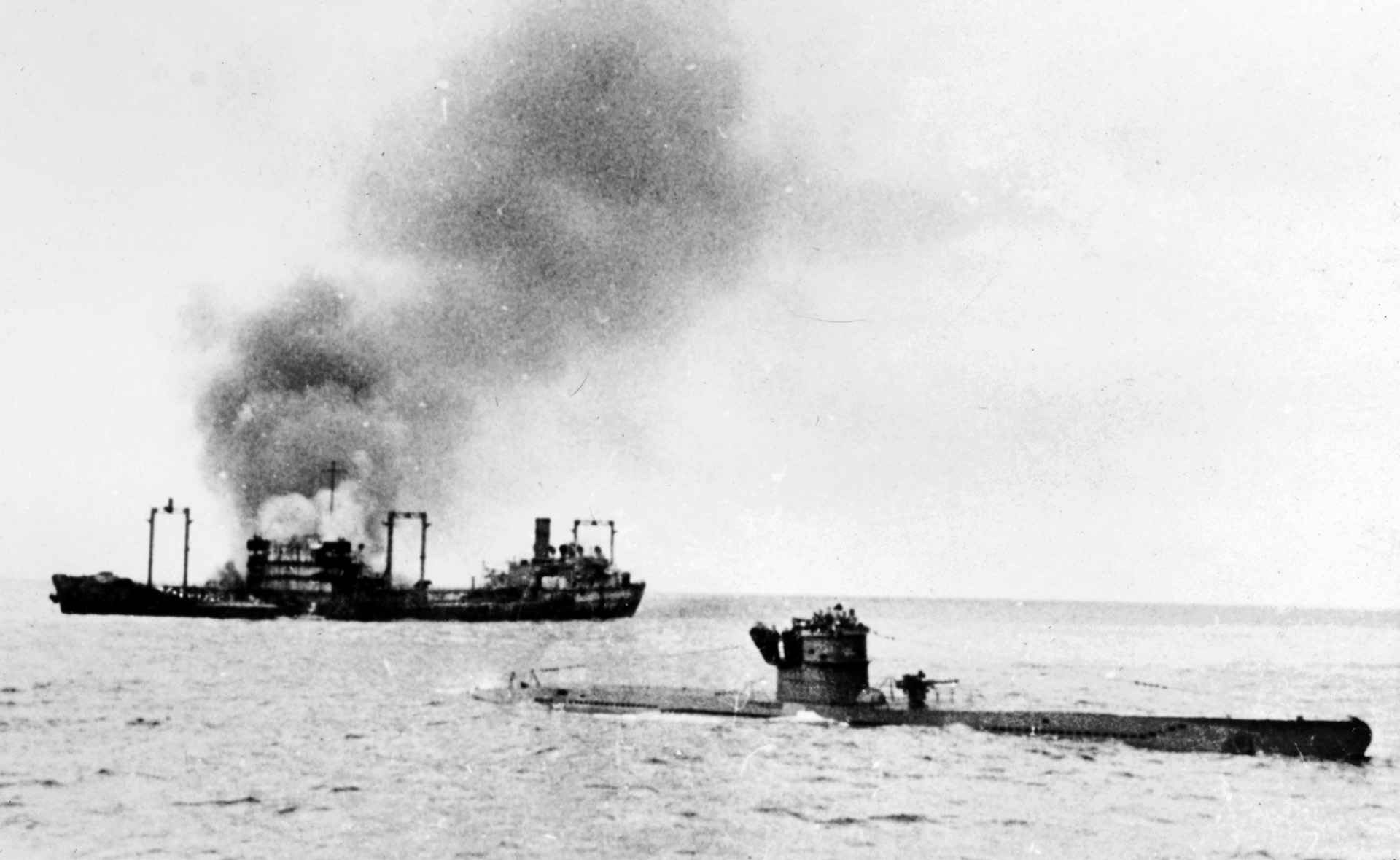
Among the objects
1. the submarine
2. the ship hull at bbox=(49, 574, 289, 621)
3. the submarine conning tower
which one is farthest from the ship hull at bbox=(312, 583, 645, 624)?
the submarine conning tower

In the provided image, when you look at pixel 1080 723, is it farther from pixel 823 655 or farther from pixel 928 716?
pixel 823 655

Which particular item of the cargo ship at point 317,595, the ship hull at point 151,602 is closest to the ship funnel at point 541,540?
the cargo ship at point 317,595

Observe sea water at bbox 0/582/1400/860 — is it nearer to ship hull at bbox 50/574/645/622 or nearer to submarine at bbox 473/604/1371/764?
submarine at bbox 473/604/1371/764

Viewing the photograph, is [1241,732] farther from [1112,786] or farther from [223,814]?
[223,814]

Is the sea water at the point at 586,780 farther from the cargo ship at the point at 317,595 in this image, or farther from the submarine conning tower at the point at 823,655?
the cargo ship at the point at 317,595

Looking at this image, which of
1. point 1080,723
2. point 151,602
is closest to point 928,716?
point 1080,723
